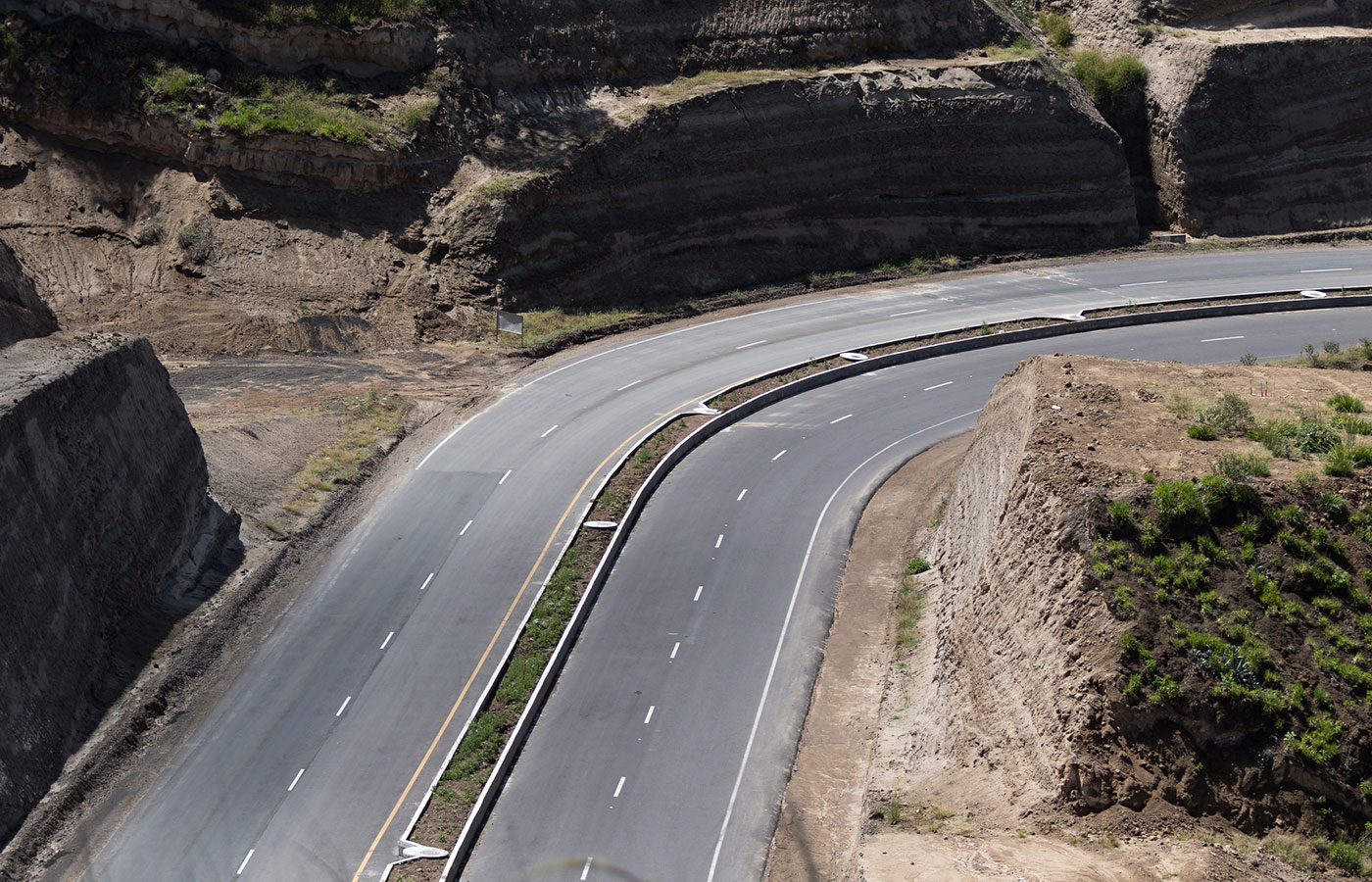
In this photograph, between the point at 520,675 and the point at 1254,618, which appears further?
the point at 520,675

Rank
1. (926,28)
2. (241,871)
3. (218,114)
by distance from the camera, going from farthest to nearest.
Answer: (926,28)
(218,114)
(241,871)

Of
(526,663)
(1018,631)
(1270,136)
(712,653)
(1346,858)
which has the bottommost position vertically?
(1346,858)

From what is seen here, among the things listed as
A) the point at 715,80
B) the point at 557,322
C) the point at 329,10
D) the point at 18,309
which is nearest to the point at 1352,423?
the point at 557,322

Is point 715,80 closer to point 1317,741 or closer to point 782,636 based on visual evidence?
point 782,636

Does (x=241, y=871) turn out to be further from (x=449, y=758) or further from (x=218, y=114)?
(x=218, y=114)

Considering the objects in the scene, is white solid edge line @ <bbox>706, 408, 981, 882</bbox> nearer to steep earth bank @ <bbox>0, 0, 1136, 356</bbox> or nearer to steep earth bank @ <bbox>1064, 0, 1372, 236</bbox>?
steep earth bank @ <bbox>0, 0, 1136, 356</bbox>

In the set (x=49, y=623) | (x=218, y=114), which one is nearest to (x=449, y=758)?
(x=49, y=623)

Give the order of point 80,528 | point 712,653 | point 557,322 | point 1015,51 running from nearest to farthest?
1. point 80,528
2. point 712,653
3. point 557,322
4. point 1015,51
